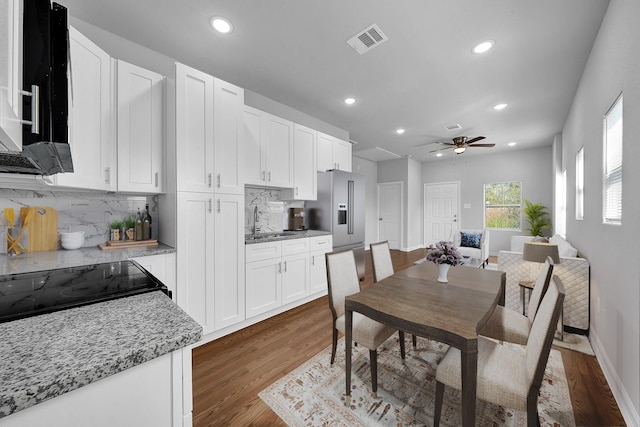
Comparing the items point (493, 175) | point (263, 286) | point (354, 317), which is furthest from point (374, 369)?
point (493, 175)

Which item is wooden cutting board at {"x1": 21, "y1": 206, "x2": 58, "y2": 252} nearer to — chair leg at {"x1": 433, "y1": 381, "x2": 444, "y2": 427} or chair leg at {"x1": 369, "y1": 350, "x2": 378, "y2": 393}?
chair leg at {"x1": 369, "y1": 350, "x2": 378, "y2": 393}

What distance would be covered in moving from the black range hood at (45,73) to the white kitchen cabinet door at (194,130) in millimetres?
1375

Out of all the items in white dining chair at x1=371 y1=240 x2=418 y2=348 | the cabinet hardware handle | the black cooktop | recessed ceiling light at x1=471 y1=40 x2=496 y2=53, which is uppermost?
recessed ceiling light at x1=471 y1=40 x2=496 y2=53

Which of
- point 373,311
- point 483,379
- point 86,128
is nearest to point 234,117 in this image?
point 86,128

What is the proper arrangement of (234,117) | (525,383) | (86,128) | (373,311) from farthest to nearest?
Result: 1. (234,117)
2. (86,128)
3. (373,311)
4. (525,383)

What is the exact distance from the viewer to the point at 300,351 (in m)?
2.21

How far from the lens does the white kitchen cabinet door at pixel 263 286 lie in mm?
2623

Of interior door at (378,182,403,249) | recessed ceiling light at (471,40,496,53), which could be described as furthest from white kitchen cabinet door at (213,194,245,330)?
interior door at (378,182,403,249)

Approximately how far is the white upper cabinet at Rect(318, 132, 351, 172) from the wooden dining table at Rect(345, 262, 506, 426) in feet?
7.70

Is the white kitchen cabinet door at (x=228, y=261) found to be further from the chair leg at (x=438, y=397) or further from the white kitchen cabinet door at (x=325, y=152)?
the chair leg at (x=438, y=397)

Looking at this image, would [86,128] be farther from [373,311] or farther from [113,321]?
[373,311]

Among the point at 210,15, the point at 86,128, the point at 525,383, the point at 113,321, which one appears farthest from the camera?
the point at 210,15

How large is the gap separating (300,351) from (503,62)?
3.64 m

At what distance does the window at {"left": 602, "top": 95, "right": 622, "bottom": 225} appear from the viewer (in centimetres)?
176
